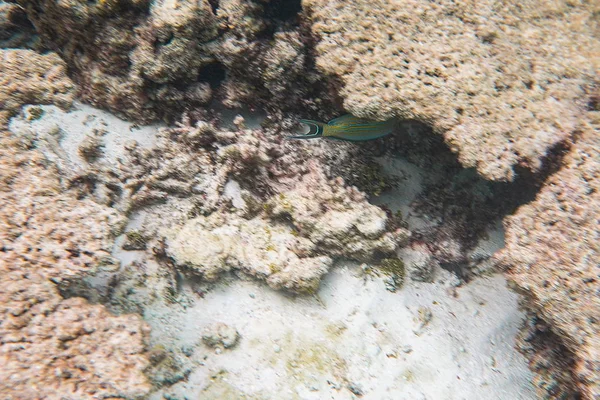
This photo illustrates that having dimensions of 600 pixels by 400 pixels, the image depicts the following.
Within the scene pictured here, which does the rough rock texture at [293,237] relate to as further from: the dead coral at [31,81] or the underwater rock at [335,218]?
the dead coral at [31,81]

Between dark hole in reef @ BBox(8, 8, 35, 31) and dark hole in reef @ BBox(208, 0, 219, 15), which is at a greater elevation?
dark hole in reef @ BBox(208, 0, 219, 15)

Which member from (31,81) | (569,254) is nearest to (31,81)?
(31,81)

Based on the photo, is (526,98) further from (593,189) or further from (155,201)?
(155,201)

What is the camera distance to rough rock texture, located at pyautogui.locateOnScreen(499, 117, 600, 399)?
2.43 m

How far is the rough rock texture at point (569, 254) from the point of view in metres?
2.43

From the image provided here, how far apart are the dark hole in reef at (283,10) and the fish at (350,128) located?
3.51ft

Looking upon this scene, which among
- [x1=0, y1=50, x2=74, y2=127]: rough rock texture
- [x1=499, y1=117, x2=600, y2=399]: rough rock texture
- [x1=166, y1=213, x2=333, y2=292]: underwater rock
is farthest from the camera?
[x1=0, y1=50, x2=74, y2=127]: rough rock texture

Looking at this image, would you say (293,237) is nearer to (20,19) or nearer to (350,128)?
(350,128)

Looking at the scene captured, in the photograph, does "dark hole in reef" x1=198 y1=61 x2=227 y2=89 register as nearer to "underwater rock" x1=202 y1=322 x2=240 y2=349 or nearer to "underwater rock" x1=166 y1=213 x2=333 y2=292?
"underwater rock" x1=166 y1=213 x2=333 y2=292

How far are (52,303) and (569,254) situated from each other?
10.7 ft

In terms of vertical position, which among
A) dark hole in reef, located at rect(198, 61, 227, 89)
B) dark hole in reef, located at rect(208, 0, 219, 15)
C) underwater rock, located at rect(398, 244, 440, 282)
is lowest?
underwater rock, located at rect(398, 244, 440, 282)

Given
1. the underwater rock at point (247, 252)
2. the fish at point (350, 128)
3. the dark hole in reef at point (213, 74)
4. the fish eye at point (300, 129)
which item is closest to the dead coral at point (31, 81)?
the dark hole in reef at point (213, 74)

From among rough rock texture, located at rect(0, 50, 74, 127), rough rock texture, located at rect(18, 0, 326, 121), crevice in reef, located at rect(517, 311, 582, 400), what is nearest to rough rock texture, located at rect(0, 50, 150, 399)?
rough rock texture, located at rect(0, 50, 74, 127)

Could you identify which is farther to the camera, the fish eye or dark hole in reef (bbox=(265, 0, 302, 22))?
the fish eye
